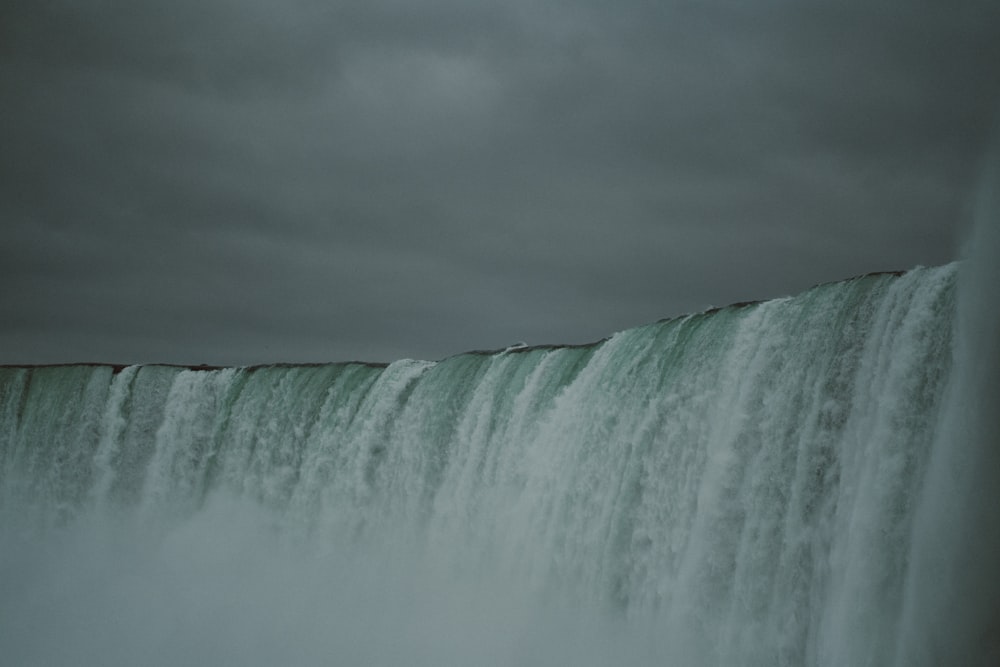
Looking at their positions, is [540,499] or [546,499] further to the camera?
[540,499]

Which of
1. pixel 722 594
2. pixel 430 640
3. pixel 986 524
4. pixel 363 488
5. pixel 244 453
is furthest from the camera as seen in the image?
pixel 244 453

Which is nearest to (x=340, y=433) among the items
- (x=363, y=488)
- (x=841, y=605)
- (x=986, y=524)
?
(x=363, y=488)

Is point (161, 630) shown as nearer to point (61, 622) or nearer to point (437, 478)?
point (61, 622)

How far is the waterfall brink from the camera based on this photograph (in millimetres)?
9984

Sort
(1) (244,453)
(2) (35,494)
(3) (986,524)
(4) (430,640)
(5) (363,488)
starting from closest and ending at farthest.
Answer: (3) (986,524)
(4) (430,640)
(5) (363,488)
(1) (244,453)
(2) (35,494)

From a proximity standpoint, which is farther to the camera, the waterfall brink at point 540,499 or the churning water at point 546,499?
the waterfall brink at point 540,499

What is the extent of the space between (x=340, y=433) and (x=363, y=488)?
1491mm

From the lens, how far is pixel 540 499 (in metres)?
16.5

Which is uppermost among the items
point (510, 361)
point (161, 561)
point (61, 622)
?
point (510, 361)

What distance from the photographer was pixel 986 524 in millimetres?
9016

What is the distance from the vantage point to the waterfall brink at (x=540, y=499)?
32.8ft

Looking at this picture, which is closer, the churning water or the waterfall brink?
the churning water

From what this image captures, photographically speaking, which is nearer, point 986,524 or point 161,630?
point 986,524

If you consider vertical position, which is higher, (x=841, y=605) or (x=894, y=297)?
(x=894, y=297)
